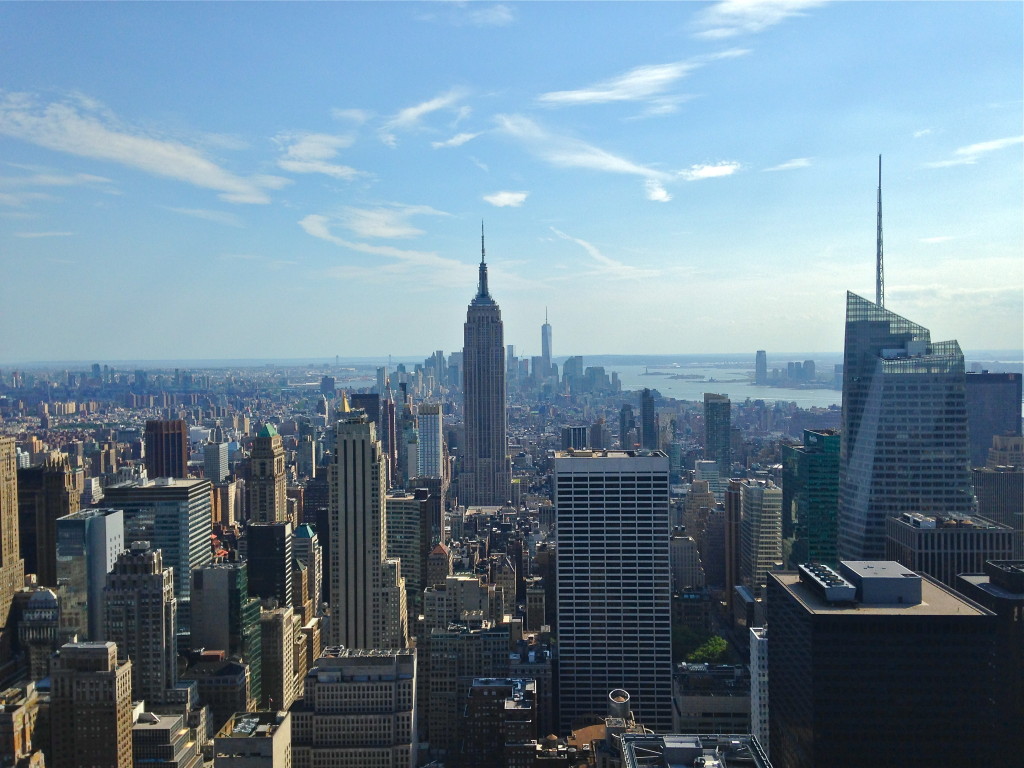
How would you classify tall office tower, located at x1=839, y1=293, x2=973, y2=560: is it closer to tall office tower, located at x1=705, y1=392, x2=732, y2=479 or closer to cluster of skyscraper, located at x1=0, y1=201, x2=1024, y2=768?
cluster of skyscraper, located at x1=0, y1=201, x2=1024, y2=768

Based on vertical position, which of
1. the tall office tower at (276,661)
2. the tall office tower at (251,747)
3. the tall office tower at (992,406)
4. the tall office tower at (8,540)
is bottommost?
the tall office tower at (276,661)

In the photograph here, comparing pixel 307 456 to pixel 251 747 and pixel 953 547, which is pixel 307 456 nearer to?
pixel 251 747

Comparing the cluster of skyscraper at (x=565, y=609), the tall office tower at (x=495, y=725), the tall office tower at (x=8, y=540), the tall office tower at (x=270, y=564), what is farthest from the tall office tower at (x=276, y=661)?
the tall office tower at (x=495, y=725)

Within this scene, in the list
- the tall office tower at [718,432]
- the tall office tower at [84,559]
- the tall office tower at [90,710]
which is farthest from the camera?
the tall office tower at [718,432]

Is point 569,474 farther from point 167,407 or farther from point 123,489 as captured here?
point 167,407

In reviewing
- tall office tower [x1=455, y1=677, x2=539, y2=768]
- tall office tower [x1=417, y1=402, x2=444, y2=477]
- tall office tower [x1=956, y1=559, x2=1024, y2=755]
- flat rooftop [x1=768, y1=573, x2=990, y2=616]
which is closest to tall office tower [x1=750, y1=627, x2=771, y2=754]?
tall office tower [x1=956, y1=559, x2=1024, y2=755]

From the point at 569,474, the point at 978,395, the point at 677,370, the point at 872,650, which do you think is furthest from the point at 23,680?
the point at 677,370

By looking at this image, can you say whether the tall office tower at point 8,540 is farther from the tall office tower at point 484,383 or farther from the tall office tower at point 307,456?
the tall office tower at point 484,383
